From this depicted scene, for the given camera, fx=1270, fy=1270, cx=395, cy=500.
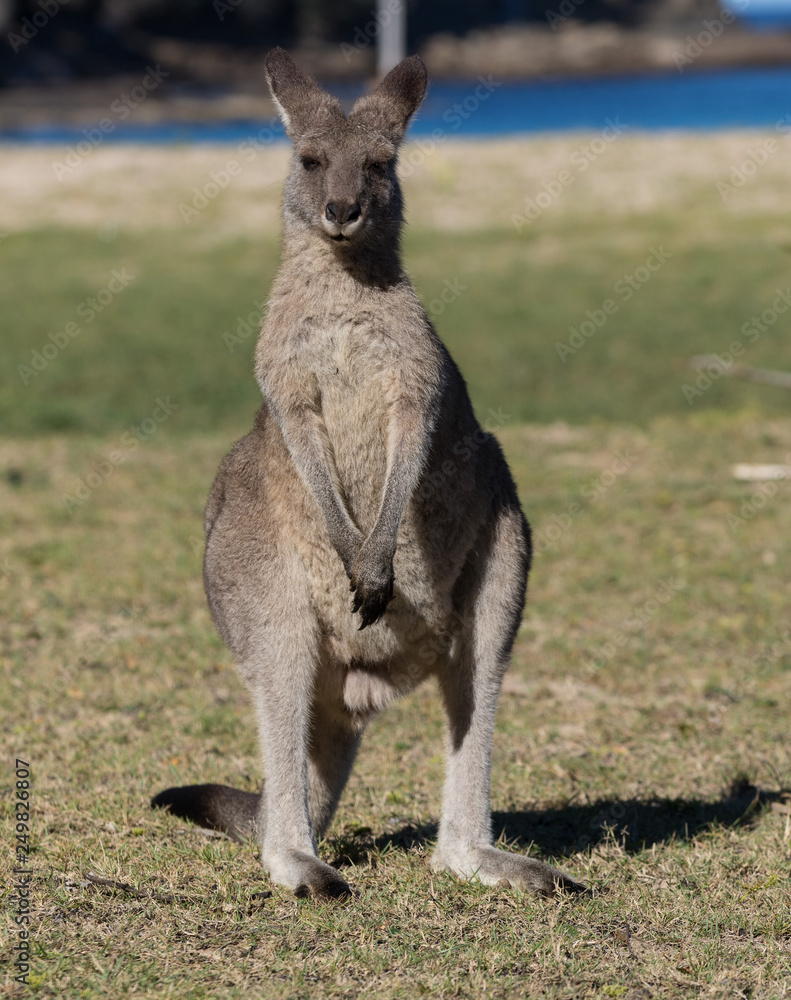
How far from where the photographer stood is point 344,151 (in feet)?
10.1

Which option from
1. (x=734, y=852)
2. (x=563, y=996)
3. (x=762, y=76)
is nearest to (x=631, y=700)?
(x=734, y=852)

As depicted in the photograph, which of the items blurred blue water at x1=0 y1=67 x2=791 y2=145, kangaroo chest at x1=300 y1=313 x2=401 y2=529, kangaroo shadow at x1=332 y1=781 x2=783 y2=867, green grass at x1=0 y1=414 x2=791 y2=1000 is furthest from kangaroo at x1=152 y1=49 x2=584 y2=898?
blurred blue water at x1=0 y1=67 x2=791 y2=145

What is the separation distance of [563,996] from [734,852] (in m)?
1.06

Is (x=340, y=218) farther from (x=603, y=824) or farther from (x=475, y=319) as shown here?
(x=475, y=319)

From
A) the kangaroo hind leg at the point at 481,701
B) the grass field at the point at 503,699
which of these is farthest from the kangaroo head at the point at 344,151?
the grass field at the point at 503,699

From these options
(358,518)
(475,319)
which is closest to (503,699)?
(358,518)

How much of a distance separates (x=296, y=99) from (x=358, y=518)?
3.52 ft

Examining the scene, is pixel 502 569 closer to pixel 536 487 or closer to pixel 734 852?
pixel 734 852

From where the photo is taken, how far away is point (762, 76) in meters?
61.1

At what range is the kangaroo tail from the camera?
338cm

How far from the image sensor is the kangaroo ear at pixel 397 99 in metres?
3.20

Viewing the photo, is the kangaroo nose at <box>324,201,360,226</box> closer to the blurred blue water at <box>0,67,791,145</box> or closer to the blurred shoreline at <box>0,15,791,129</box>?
the blurred blue water at <box>0,67,791,145</box>

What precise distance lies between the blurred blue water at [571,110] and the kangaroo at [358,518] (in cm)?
1911

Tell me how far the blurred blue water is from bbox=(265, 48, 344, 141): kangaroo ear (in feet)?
62.0
